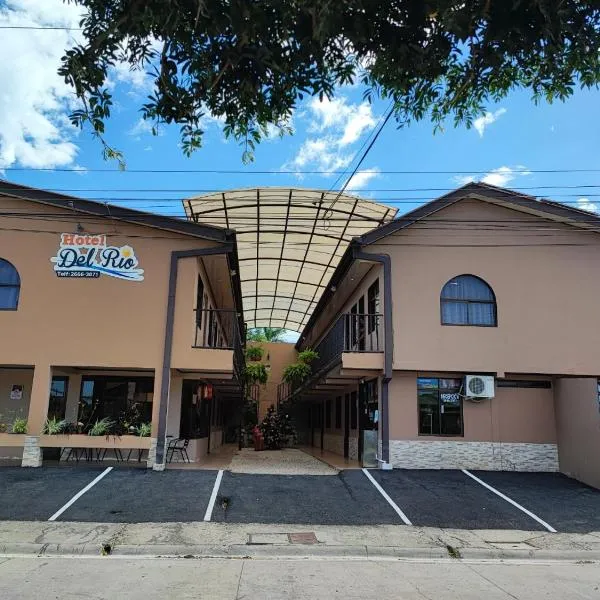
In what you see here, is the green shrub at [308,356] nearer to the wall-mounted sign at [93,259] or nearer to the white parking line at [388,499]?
the white parking line at [388,499]

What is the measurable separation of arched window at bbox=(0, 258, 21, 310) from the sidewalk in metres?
6.43

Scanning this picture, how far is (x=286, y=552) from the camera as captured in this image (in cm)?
832

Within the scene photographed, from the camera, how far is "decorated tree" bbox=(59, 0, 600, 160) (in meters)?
3.95

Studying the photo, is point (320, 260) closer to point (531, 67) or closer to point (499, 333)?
point (499, 333)

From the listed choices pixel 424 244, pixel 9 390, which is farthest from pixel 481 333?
pixel 9 390

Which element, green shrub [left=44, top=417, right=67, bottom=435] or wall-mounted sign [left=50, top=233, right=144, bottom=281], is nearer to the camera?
green shrub [left=44, top=417, right=67, bottom=435]

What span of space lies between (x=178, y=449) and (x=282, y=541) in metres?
6.87

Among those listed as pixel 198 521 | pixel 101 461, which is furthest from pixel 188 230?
pixel 198 521

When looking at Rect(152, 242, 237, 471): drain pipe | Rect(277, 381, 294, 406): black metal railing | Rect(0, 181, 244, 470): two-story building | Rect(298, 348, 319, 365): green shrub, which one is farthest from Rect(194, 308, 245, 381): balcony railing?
Rect(277, 381, 294, 406): black metal railing

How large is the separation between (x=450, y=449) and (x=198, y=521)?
7102mm

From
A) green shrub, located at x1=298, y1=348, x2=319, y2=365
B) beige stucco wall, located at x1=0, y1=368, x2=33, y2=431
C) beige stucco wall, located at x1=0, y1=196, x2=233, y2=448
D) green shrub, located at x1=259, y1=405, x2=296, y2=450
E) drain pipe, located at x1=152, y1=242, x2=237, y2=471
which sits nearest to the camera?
drain pipe, located at x1=152, y1=242, x2=237, y2=471

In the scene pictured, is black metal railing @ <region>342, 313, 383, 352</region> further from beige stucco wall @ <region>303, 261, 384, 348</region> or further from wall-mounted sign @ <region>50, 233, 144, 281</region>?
wall-mounted sign @ <region>50, 233, 144, 281</region>

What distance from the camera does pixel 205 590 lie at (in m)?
6.05

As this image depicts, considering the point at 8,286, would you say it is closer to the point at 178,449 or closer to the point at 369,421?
the point at 178,449
